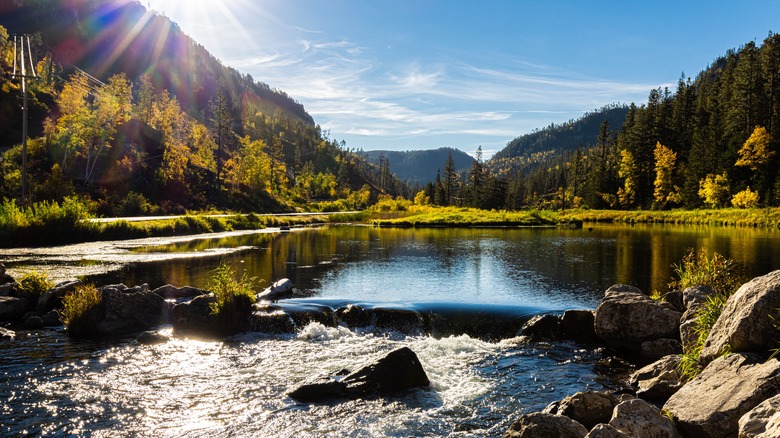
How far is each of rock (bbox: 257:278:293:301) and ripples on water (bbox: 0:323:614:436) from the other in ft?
15.2

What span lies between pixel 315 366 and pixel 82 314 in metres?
8.55

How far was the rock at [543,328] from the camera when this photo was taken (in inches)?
645

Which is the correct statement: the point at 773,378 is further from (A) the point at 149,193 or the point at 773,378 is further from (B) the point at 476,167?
(B) the point at 476,167

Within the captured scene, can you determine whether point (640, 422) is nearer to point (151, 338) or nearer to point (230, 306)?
point (230, 306)

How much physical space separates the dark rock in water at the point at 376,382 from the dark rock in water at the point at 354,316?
5851 millimetres

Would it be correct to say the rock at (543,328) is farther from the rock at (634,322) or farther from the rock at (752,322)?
the rock at (752,322)

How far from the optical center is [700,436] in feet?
25.8

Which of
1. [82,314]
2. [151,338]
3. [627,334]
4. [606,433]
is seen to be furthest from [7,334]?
[627,334]

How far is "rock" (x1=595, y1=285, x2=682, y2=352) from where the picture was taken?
14250 millimetres

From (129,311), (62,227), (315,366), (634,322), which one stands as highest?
(62,227)

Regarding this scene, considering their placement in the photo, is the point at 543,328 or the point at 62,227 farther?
the point at 62,227

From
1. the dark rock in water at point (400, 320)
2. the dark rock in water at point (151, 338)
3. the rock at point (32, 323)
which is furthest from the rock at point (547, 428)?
the rock at point (32, 323)

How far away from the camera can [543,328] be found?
54.2ft

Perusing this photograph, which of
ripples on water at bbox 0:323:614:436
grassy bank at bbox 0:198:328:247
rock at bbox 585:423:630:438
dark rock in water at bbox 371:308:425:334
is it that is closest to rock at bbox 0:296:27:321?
ripples on water at bbox 0:323:614:436
